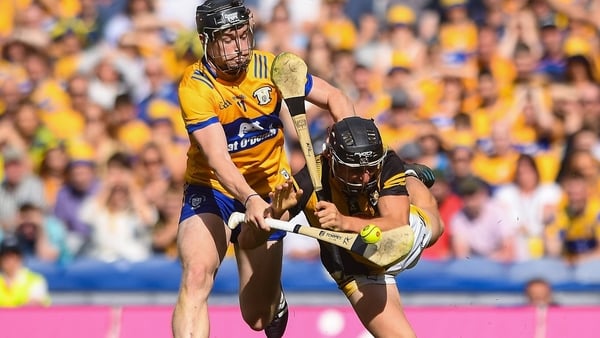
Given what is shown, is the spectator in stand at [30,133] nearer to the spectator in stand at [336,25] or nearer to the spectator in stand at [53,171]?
the spectator in stand at [53,171]

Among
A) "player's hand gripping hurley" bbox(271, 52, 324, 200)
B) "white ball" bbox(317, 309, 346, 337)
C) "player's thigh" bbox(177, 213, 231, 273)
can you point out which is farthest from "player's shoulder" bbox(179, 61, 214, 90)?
"white ball" bbox(317, 309, 346, 337)

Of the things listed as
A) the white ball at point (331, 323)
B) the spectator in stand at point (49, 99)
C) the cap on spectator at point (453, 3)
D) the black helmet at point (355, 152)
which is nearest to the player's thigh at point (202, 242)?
the black helmet at point (355, 152)

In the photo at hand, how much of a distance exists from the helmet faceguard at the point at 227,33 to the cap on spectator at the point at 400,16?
5608 millimetres

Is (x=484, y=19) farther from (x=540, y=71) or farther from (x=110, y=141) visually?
(x=110, y=141)

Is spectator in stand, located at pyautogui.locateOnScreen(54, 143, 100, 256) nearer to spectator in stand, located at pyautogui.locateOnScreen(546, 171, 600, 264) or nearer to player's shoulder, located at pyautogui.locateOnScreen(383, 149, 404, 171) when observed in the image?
spectator in stand, located at pyautogui.locateOnScreen(546, 171, 600, 264)

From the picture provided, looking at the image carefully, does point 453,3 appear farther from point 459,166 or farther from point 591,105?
point 459,166

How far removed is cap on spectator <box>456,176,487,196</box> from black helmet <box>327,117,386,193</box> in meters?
3.59

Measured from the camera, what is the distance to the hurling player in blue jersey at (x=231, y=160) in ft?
20.8

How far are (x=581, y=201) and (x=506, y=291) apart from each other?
106 centimetres

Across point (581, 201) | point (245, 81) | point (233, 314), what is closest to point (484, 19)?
point (581, 201)

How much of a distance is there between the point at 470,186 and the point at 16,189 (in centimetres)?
415

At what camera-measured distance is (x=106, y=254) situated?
1035 cm

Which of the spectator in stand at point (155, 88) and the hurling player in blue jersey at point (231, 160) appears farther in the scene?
the spectator in stand at point (155, 88)

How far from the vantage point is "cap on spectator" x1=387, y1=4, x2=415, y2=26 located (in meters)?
12.0
